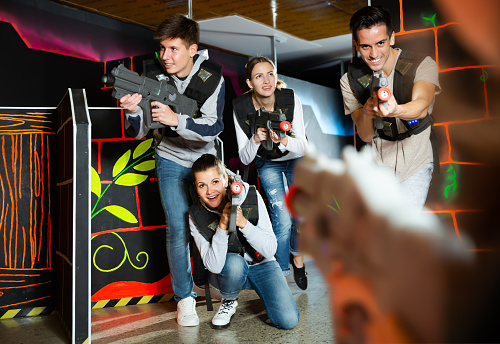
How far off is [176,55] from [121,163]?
0.84 m

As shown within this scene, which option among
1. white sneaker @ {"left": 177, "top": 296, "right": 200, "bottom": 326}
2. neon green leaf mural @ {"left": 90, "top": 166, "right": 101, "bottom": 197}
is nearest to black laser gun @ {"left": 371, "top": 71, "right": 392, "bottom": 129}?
white sneaker @ {"left": 177, "top": 296, "right": 200, "bottom": 326}

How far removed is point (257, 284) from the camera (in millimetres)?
2268

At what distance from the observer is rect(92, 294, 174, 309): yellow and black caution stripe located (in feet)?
8.81

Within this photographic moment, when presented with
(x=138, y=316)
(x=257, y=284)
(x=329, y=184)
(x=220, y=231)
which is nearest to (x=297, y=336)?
(x=257, y=284)

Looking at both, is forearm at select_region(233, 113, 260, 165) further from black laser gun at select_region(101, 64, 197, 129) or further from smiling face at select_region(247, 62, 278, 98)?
black laser gun at select_region(101, 64, 197, 129)

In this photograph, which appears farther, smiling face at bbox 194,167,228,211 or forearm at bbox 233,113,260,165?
forearm at bbox 233,113,260,165

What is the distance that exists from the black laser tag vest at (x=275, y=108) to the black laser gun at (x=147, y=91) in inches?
20.3

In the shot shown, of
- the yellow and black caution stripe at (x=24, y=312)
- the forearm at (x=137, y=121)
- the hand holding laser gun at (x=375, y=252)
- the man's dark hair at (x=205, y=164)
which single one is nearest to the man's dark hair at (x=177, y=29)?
the forearm at (x=137, y=121)

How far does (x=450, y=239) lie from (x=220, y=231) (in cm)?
194

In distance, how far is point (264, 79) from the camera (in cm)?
272

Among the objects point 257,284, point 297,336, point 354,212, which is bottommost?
point 297,336

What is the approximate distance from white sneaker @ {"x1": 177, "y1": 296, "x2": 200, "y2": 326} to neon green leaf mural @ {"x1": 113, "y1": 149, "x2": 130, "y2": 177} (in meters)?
0.88

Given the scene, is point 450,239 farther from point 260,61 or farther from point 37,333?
point 260,61

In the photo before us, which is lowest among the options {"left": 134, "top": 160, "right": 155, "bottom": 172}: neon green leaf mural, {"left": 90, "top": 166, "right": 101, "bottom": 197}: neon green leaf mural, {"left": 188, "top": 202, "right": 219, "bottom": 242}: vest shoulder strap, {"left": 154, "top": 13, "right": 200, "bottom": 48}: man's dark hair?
{"left": 188, "top": 202, "right": 219, "bottom": 242}: vest shoulder strap
